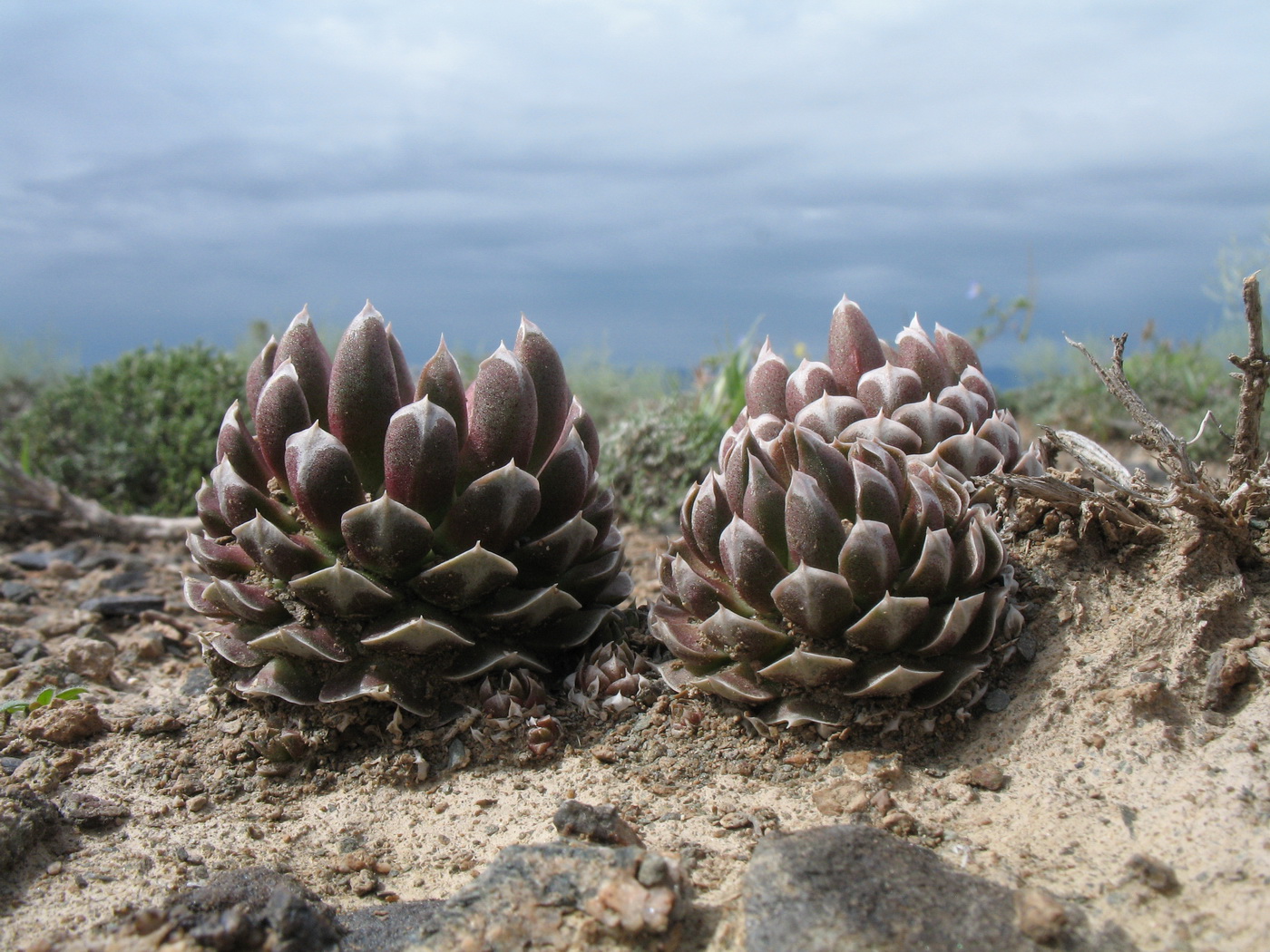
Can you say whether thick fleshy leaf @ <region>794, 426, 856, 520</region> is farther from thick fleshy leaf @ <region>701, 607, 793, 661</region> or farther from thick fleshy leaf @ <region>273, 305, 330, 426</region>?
thick fleshy leaf @ <region>273, 305, 330, 426</region>

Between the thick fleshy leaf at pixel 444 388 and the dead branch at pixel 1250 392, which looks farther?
the thick fleshy leaf at pixel 444 388

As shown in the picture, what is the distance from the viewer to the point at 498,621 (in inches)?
110

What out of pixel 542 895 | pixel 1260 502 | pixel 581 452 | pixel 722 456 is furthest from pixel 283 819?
pixel 1260 502

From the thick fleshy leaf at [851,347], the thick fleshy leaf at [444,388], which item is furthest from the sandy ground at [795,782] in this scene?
the thick fleshy leaf at [444,388]

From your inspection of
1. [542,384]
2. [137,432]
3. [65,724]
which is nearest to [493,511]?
[542,384]

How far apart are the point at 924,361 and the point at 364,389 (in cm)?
172

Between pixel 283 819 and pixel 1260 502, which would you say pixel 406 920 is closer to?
pixel 283 819

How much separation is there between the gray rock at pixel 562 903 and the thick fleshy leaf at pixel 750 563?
30.0 inches

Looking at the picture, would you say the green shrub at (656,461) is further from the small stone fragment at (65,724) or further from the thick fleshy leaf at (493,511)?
the small stone fragment at (65,724)

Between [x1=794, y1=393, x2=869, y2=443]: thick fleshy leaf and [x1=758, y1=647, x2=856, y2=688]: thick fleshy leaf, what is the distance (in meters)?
0.80

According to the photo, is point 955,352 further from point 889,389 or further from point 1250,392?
point 1250,392

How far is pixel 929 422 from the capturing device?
2967 mm

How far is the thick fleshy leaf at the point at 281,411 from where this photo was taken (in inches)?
106

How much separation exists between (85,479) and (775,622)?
19.0 ft
